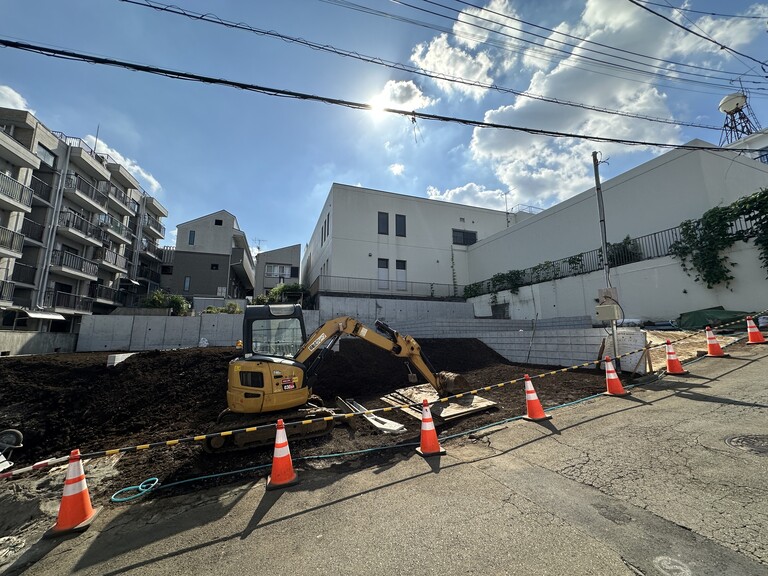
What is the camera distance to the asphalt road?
2559 millimetres

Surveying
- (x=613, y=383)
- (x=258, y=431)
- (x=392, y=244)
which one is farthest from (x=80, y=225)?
(x=613, y=383)

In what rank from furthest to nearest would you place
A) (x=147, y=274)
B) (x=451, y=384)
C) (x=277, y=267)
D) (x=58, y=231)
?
(x=277, y=267) → (x=147, y=274) → (x=58, y=231) → (x=451, y=384)

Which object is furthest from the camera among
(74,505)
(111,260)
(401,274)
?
(401,274)

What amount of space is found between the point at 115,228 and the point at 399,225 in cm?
2354

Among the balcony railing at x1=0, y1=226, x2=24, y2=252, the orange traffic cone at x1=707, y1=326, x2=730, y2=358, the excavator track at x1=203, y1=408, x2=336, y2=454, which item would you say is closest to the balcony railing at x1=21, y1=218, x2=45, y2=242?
the balcony railing at x1=0, y1=226, x2=24, y2=252

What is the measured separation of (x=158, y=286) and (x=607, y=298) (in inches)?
1501

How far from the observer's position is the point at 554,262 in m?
19.7

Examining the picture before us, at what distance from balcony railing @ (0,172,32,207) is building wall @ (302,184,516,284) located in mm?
17459

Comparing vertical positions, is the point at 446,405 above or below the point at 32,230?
below

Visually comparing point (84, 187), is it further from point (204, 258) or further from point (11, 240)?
point (204, 258)

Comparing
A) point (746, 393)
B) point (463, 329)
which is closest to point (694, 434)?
point (746, 393)

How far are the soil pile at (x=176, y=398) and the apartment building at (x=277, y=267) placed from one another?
28.3m

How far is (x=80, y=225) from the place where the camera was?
74.1 feet

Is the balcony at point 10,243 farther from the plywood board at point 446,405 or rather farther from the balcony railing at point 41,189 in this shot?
the plywood board at point 446,405
